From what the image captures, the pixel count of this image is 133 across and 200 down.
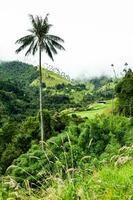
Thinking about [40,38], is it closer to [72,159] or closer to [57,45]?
[57,45]

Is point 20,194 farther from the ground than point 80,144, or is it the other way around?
point 20,194

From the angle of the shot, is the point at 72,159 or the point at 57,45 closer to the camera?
the point at 72,159

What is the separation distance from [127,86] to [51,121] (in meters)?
18.4

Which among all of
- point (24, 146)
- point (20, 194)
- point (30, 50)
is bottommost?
point (24, 146)

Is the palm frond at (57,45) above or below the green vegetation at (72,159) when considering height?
above

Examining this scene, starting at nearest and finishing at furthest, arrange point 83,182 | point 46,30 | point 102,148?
point 83,182 → point 102,148 → point 46,30

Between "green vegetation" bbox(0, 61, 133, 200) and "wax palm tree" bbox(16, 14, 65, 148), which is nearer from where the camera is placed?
"green vegetation" bbox(0, 61, 133, 200)

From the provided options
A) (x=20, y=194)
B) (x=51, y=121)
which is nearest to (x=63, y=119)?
(x=51, y=121)

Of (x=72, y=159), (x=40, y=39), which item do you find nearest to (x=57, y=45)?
Answer: (x=40, y=39)

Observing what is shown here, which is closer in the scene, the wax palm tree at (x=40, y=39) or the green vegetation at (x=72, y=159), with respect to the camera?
the green vegetation at (x=72, y=159)

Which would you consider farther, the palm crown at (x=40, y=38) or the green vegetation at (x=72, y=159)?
the palm crown at (x=40, y=38)

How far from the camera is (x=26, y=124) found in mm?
77438

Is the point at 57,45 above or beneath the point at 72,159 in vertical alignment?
above

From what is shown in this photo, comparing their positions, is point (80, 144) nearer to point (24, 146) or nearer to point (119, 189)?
point (24, 146)
